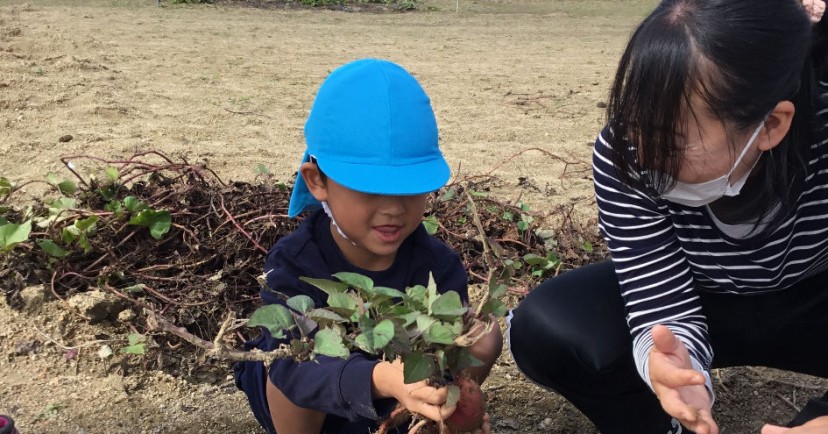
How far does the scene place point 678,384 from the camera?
1.38 meters

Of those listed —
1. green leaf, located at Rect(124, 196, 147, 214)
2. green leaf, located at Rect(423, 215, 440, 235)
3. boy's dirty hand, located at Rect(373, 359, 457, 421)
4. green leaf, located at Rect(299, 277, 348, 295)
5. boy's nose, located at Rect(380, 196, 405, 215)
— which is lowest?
green leaf, located at Rect(423, 215, 440, 235)

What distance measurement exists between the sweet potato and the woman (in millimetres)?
333

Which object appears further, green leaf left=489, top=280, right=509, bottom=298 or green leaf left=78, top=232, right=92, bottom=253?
green leaf left=78, top=232, right=92, bottom=253

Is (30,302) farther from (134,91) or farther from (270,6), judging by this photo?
(270,6)

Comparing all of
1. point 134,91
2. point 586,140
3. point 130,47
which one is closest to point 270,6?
point 130,47

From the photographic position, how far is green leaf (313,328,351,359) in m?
1.17

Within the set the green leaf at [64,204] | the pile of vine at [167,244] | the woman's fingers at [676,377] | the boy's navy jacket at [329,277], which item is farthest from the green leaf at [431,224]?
the woman's fingers at [676,377]

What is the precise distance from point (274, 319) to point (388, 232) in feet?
1.39

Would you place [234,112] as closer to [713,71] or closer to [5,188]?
[5,188]

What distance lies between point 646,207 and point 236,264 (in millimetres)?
1347

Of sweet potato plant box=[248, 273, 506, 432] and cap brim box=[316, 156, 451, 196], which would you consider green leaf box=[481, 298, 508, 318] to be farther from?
cap brim box=[316, 156, 451, 196]

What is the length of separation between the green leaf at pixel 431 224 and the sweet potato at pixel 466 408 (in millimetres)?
1415

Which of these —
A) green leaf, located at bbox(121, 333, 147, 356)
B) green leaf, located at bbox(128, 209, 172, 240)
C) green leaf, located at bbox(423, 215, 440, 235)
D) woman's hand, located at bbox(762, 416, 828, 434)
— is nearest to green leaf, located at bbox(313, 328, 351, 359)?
woman's hand, located at bbox(762, 416, 828, 434)

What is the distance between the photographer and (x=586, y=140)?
14.5 ft
